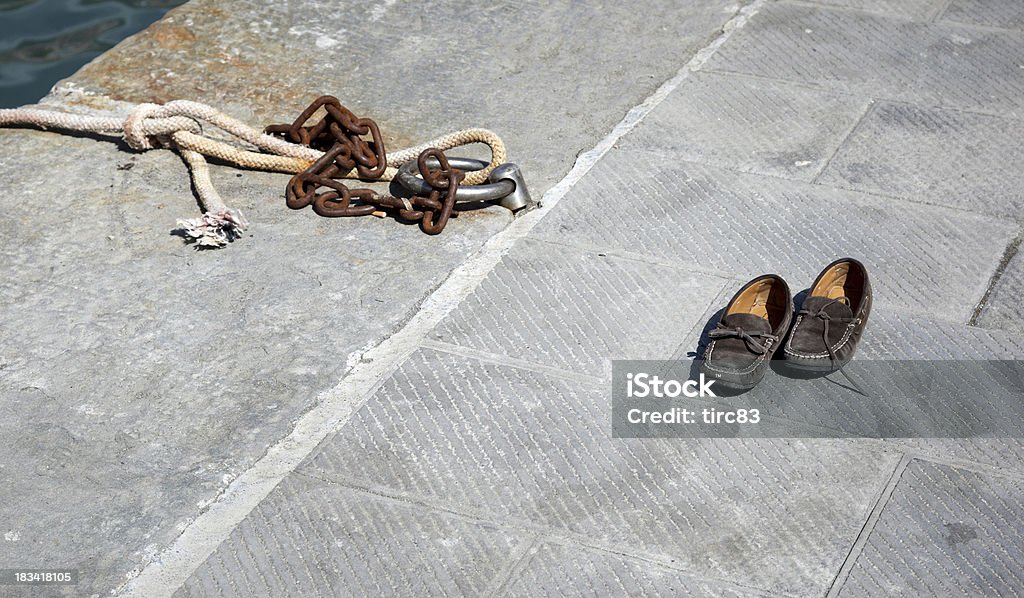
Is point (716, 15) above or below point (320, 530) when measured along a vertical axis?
above

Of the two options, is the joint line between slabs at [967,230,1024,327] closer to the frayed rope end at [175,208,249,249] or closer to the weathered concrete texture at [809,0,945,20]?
the weathered concrete texture at [809,0,945,20]

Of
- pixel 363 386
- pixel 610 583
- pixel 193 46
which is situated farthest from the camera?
pixel 193 46

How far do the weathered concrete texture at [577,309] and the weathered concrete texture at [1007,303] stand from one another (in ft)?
3.28

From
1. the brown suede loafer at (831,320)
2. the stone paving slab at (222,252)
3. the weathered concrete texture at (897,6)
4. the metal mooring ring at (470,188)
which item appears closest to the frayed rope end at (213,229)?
the stone paving slab at (222,252)

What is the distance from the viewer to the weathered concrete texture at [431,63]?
576 cm

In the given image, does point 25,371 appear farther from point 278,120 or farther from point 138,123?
point 278,120

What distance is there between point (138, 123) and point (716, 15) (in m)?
3.34

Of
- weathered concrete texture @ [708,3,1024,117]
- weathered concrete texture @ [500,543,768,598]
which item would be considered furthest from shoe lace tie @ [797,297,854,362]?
weathered concrete texture @ [708,3,1024,117]

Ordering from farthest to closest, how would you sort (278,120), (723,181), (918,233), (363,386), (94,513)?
(278,120) → (723,181) → (918,233) → (363,386) → (94,513)

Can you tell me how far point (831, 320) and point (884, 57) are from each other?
264cm

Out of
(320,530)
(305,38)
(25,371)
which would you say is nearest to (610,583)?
(320,530)

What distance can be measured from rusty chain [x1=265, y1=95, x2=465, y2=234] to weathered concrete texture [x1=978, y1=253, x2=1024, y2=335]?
7.07ft

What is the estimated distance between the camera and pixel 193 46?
6457mm

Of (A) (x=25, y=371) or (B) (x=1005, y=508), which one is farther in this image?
A: (A) (x=25, y=371)
